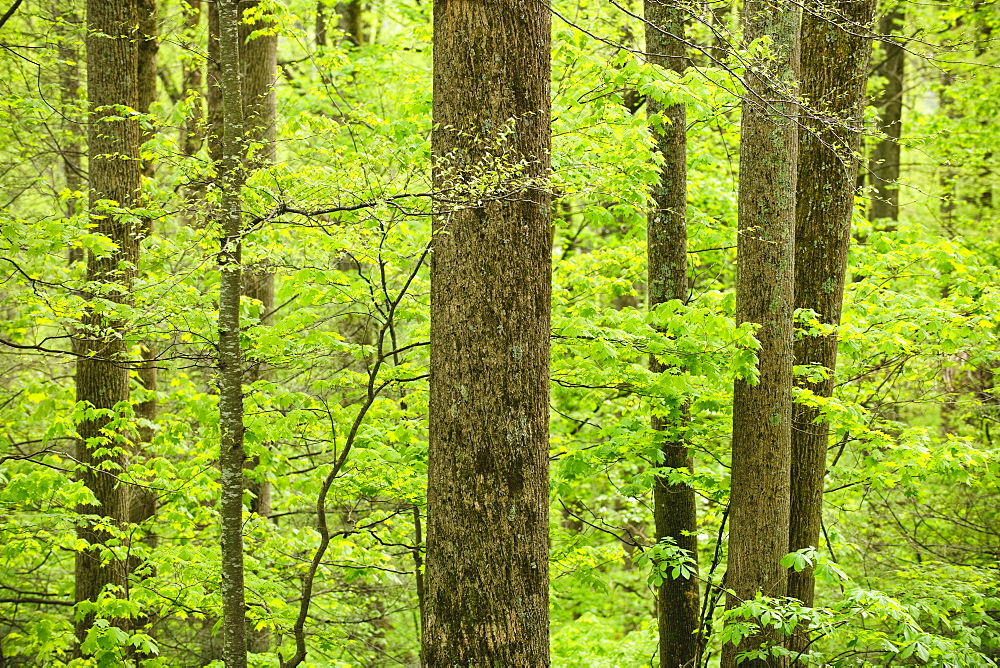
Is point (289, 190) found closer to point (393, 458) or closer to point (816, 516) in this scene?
point (393, 458)

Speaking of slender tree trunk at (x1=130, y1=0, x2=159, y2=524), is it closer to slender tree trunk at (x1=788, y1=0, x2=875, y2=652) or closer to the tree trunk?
the tree trunk

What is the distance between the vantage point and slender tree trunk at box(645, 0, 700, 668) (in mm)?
6363

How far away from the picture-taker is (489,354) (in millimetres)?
3473

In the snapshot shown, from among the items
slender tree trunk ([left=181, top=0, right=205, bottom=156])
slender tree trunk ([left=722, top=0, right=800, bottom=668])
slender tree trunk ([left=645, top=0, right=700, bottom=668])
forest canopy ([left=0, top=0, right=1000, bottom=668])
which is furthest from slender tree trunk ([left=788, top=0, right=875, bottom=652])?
slender tree trunk ([left=181, top=0, right=205, bottom=156])

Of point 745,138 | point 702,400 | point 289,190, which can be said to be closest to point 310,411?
A: point 289,190

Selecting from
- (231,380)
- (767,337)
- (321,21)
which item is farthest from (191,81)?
(767,337)

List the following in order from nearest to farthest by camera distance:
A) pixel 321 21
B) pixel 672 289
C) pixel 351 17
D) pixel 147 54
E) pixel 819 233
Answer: pixel 819 233, pixel 672 289, pixel 147 54, pixel 321 21, pixel 351 17

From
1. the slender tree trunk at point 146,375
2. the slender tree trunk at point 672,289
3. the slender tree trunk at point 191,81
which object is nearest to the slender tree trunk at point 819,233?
the slender tree trunk at point 672,289

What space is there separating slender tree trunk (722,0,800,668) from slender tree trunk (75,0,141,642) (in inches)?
197

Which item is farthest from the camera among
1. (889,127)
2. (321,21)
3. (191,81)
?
(889,127)

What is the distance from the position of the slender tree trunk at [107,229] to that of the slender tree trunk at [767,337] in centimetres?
501

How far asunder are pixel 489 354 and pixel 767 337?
9.58 feet

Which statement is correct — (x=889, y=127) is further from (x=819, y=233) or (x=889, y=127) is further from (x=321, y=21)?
(x=321, y=21)

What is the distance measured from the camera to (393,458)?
19.0ft
